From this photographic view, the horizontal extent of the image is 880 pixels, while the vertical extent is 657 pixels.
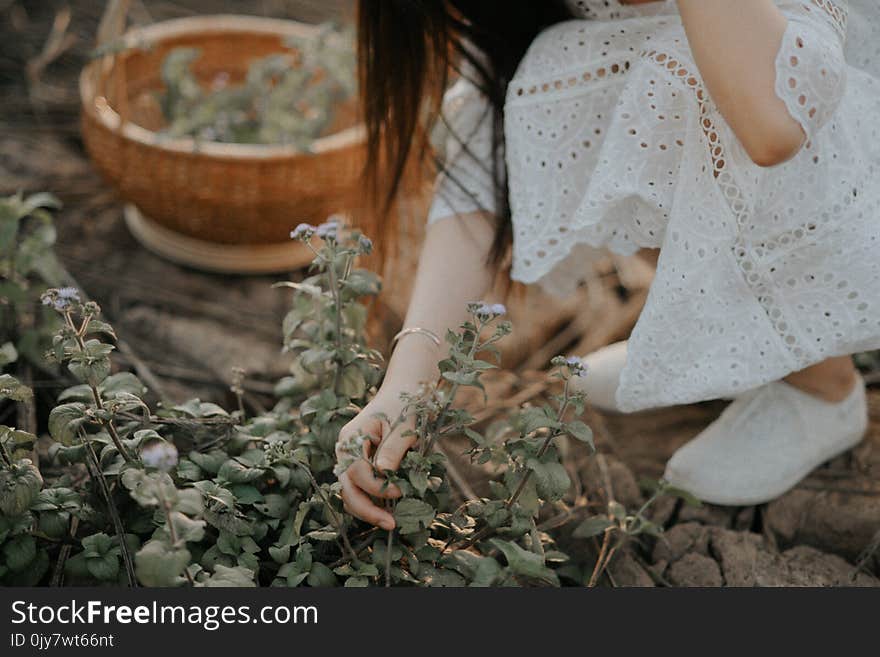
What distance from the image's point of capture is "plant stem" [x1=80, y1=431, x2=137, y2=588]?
0.96m

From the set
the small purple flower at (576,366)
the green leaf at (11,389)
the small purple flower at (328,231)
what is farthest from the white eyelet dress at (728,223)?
the green leaf at (11,389)

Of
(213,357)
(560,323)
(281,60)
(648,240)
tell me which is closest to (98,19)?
(281,60)

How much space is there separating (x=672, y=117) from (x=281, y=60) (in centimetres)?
101

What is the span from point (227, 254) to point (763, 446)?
1034 millimetres

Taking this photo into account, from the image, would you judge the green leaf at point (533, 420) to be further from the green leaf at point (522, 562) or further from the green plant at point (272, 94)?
the green plant at point (272, 94)

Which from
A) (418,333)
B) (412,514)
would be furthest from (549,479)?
(418,333)

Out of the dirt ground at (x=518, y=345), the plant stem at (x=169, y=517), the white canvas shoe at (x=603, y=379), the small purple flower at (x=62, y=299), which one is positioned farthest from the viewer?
the white canvas shoe at (x=603, y=379)

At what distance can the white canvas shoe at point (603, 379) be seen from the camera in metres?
1.48

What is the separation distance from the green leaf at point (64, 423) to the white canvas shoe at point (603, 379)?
2.50 ft

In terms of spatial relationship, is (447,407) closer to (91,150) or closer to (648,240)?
(648,240)

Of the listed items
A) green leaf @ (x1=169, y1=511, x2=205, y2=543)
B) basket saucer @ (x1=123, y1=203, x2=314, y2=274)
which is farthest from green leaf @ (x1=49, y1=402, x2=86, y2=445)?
basket saucer @ (x1=123, y1=203, x2=314, y2=274)

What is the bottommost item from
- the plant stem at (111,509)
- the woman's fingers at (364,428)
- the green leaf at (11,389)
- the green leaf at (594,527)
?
the plant stem at (111,509)

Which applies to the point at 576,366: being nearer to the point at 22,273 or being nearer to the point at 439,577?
the point at 439,577

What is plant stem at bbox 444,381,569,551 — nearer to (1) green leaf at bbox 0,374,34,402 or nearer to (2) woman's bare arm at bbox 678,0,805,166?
(2) woman's bare arm at bbox 678,0,805,166
